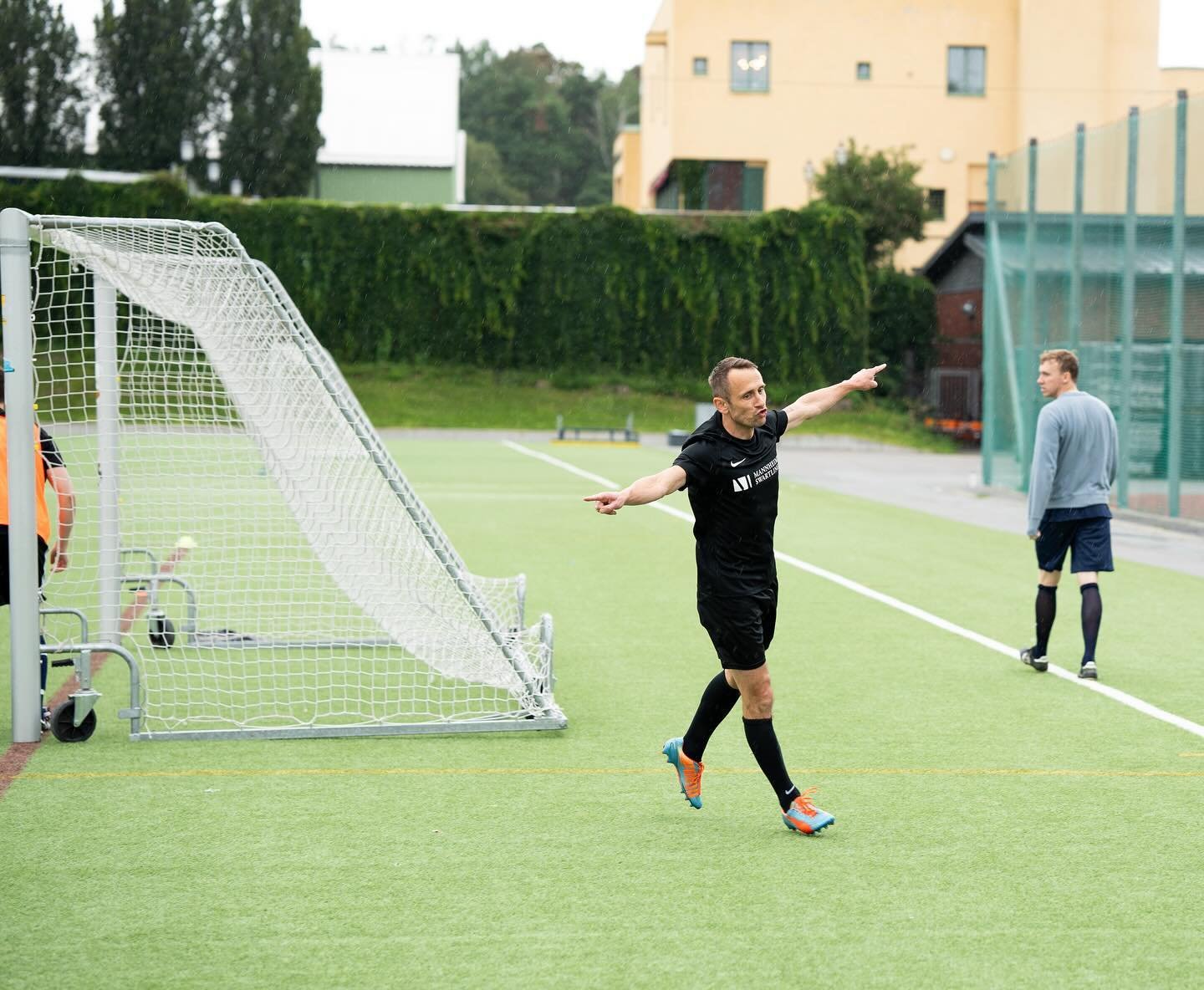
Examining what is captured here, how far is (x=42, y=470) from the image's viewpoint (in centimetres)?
774

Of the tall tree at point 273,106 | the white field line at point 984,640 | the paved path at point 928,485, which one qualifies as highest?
the tall tree at point 273,106

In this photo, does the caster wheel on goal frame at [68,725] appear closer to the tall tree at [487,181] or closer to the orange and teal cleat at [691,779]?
the orange and teal cleat at [691,779]

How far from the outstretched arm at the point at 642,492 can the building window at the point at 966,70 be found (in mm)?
52134

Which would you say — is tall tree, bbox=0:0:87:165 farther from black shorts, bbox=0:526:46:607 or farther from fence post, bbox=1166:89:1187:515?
black shorts, bbox=0:526:46:607

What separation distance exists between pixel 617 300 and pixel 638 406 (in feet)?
12.4

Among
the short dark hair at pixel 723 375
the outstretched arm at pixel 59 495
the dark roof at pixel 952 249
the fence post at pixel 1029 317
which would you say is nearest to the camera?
the short dark hair at pixel 723 375

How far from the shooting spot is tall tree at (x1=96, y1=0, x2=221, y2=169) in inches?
2250

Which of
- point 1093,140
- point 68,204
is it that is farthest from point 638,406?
point 1093,140

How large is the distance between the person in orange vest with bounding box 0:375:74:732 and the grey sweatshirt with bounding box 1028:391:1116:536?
5.28 metres

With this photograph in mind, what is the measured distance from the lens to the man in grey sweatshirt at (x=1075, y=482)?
9086 millimetres

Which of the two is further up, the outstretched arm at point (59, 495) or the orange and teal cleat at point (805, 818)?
the outstretched arm at point (59, 495)

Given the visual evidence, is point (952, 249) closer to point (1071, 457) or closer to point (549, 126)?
point (1071, 457)

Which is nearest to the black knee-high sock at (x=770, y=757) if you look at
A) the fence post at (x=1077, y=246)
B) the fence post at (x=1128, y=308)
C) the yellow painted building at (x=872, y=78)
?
the fence post at (x=1128, y=308)

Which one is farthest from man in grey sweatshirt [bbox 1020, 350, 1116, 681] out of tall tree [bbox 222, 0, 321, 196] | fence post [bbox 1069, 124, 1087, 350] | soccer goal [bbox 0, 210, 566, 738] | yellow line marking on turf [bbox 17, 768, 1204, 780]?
tall tree [bbox 222, 0, 321, 196]
